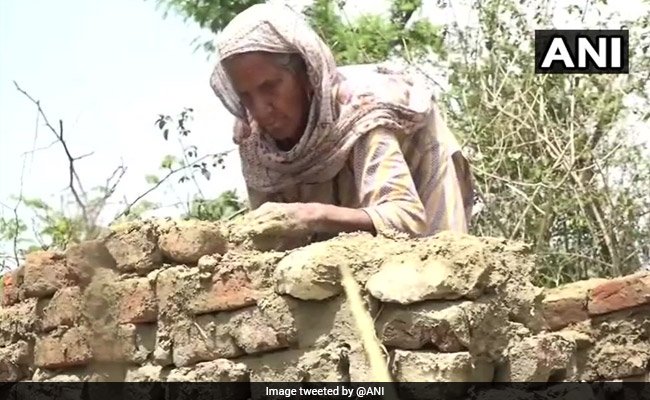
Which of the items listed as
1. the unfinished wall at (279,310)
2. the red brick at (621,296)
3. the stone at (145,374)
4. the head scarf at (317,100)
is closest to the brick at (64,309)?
the unfinished wall at (279,310)

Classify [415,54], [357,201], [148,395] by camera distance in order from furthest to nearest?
[415,54] → [357,201] → [148,395]

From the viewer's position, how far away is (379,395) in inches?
104

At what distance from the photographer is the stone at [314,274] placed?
2.76 metres

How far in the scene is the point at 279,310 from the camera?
9.30 feet

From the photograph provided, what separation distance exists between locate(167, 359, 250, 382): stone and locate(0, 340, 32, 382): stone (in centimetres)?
88

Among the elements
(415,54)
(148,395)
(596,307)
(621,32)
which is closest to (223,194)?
(415,54)

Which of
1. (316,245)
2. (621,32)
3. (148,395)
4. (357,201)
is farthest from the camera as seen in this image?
(621,32)

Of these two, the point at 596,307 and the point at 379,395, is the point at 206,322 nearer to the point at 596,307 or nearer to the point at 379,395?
the point at 379,395

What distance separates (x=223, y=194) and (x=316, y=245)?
5.27 metres

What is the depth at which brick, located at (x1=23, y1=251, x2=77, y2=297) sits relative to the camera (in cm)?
350

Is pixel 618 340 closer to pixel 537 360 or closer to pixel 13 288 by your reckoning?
pixel 537 360

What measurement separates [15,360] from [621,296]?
6.60ft

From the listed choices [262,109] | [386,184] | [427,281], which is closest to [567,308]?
[386,184]

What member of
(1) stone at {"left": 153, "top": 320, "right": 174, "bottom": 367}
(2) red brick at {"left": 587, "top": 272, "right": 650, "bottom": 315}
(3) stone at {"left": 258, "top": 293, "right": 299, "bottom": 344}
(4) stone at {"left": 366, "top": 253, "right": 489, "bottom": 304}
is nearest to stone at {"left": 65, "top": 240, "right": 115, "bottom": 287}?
(1) stone at {"left": 153, "top": 320, "right": 174, "bottom": 367}
